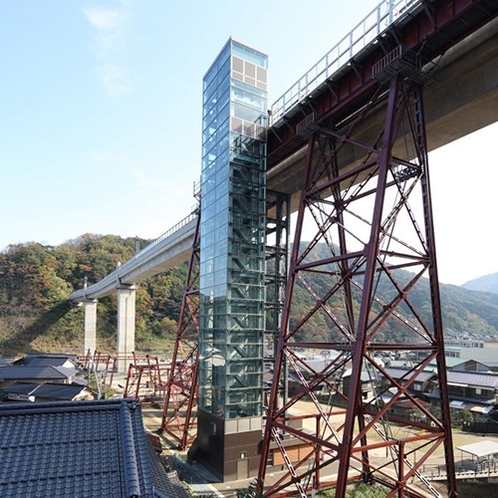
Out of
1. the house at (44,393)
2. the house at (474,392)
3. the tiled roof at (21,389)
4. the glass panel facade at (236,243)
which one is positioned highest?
the glass panel facade at (236,243)

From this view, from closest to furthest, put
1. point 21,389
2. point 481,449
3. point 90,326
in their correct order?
point 481,449 < point 21,389 < point 90,326

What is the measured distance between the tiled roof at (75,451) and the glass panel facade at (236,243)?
809cm

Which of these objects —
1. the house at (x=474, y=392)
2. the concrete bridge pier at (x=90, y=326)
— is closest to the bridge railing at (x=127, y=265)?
the concrete bridge pier at (x=90, y=326)

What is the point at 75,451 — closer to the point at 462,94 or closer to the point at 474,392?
the point at 462,94

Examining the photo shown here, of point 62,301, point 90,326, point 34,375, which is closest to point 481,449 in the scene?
point 34,375

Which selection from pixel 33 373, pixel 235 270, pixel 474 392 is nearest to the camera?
pixel 235 270

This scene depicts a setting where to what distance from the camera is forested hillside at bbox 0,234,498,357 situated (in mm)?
61781

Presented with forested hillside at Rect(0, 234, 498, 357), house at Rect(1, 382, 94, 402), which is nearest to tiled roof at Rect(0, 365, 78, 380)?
house at Rect(1, 382, 94, 402)

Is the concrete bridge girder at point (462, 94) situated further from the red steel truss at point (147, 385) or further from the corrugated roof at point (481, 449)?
the red steel truss at point (147, 385)

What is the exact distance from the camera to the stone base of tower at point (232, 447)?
15469 millimetres

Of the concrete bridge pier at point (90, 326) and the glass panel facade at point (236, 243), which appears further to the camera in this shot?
the concrete bridge pier at point (90, 326)

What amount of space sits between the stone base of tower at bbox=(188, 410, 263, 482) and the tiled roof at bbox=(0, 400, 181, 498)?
797cm

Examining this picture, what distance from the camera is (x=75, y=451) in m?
7.51

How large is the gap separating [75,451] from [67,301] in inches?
2560
